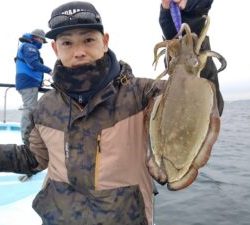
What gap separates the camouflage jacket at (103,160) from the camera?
2.46 m

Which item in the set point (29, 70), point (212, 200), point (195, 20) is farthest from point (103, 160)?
point (212, 200)

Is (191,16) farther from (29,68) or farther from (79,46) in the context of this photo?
(29,68)

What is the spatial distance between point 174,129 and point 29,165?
1299mm

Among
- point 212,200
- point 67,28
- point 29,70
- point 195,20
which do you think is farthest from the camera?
point 212,200

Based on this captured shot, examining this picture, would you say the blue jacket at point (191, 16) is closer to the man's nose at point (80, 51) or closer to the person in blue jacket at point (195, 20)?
the person in blue jacket at point (195, 20)

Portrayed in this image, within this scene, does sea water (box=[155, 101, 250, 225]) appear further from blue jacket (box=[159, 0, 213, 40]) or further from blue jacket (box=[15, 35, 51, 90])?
blue jacket (box=[159, 0, 213, 40])

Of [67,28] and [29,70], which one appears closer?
[67,28]

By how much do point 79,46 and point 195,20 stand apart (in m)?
0.69

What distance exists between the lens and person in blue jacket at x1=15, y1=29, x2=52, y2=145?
7.58m

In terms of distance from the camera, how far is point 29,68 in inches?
300

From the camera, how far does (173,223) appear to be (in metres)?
7.07

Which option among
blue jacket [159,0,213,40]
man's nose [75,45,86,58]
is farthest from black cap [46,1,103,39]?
blue jacket [159,0,213,40]

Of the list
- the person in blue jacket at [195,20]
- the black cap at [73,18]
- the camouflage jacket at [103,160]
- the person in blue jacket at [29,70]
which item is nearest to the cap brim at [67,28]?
the black cap at [73,18]

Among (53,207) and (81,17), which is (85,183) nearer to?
(53,207)
